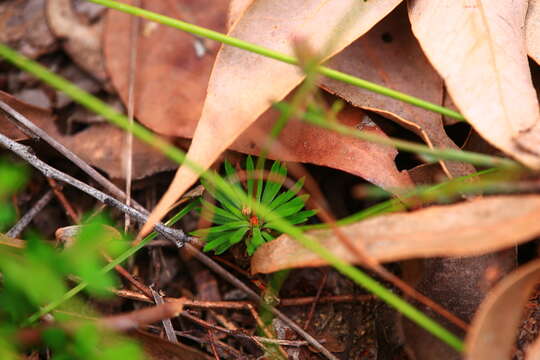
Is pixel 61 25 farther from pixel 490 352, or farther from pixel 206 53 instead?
pixel 490 352

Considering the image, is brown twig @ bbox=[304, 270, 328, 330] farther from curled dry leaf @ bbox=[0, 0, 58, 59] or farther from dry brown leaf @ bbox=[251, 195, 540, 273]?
curled dry leaf @ bbox=[0, 0, 58, 59]

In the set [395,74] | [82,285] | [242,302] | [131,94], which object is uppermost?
[395,74]

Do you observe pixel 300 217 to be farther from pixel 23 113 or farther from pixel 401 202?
pixel 23 113

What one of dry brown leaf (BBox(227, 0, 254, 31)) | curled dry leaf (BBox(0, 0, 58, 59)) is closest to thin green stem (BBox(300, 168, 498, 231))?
dry brown leaf (BBox(227, 0, 254, 31))

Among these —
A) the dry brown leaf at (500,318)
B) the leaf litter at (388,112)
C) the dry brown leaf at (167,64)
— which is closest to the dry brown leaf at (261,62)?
the leaf litter at (388,112)

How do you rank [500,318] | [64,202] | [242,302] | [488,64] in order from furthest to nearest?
[64,202] → [242,302] → [488,64] → [500,318]

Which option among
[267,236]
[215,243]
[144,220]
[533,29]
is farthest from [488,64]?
[144,220]

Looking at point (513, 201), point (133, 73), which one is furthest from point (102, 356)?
point (133, 73)
